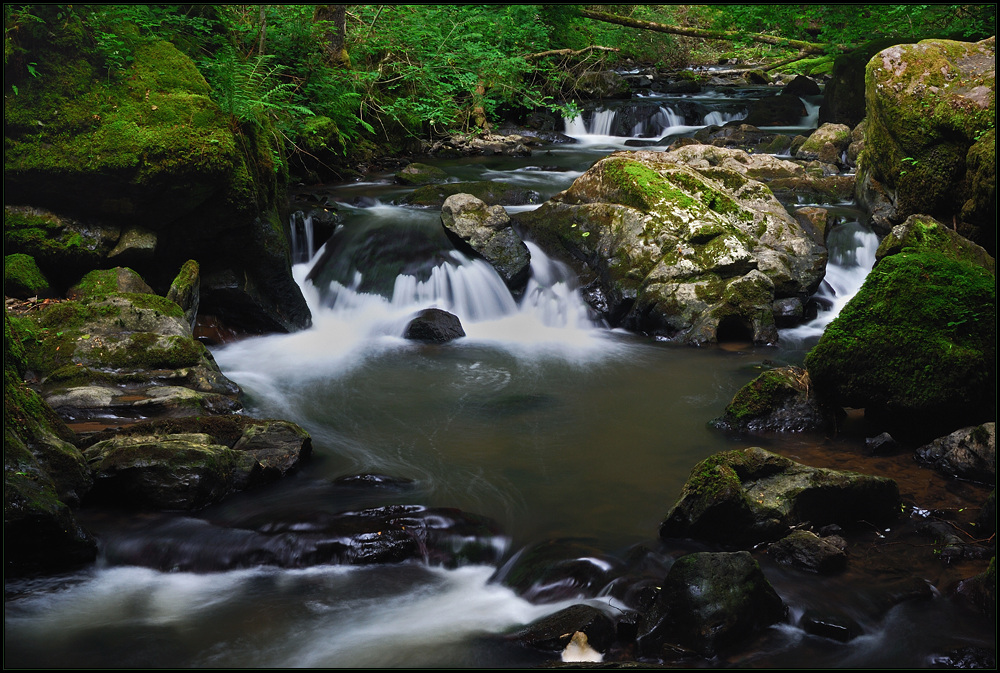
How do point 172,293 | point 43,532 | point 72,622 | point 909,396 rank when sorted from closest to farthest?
point 72,622 < point 43,532 < point 909,396 < point 172,293

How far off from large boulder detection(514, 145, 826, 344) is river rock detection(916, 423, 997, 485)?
3.32 meters

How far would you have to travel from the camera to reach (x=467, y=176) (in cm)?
1453

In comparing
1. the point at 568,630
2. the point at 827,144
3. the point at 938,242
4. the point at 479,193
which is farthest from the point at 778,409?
the point at 827,144

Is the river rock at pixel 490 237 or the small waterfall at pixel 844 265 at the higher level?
the river rock at pixel 490 237

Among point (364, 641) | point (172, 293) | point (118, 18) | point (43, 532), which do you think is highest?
point (118, 18)

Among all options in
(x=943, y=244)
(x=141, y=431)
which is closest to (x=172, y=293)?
(x=141, y=431)

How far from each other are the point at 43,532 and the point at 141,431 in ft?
4.57

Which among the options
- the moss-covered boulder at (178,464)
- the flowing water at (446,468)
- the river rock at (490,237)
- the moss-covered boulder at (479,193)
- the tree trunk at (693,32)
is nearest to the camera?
the flowing water at (446,468)

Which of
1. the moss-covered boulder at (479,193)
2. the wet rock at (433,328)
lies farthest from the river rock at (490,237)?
the moss-covered boulder at (479,193)

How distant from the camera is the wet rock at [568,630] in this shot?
3.64m

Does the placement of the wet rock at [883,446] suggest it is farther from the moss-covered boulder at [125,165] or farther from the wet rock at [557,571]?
the moss-covered boulder at [125,165]

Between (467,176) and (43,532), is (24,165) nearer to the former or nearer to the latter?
(43,532)

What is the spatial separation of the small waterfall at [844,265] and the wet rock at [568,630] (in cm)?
696

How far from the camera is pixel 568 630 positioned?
3674mm
